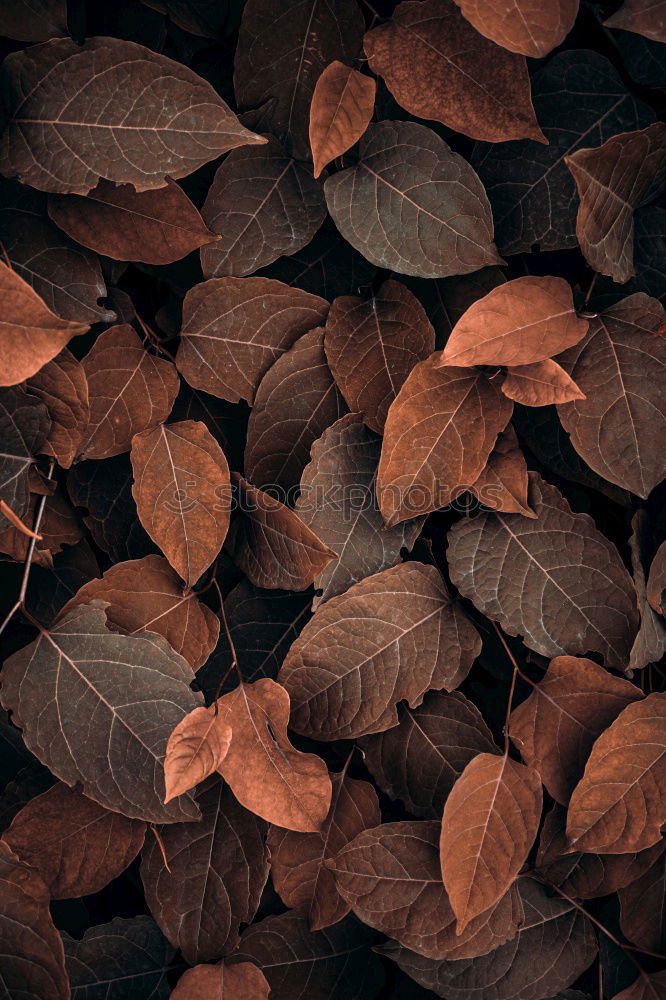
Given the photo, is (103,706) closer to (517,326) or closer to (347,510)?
(347,510)

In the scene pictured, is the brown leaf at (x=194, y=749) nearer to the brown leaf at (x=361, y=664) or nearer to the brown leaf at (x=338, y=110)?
the brown leaf at (x=361, y=664)

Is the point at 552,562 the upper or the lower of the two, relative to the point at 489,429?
lower

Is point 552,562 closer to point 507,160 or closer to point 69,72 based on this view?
point 507,160

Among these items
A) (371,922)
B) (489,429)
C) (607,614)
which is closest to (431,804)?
(371,922)

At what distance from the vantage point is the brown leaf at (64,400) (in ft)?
2.08

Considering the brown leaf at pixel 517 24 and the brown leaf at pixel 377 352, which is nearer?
the brown leaf at pixel 517 24

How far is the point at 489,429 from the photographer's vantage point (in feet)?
2.13

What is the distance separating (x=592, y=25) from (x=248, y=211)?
34 centimetres

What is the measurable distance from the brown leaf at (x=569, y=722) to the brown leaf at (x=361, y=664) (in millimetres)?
90

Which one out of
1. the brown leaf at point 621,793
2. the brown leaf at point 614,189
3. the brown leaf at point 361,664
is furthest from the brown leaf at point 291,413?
the brown leaf at point 621,793

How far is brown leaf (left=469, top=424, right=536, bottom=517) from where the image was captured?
668mm

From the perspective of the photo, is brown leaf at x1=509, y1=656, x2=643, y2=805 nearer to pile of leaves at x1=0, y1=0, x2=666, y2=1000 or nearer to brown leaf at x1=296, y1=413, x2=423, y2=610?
pile of leaves at x1=0, y1=0, x2=666, y2=1000

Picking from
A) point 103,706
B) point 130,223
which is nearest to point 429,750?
point 103,706

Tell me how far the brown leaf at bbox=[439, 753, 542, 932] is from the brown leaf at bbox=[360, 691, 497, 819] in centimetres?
3
